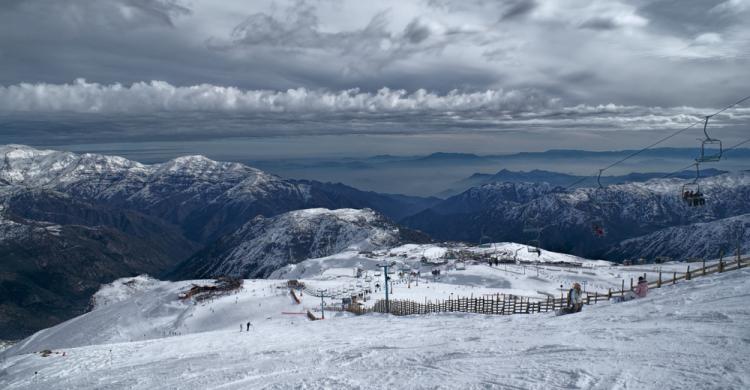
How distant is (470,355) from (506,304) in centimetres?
2830

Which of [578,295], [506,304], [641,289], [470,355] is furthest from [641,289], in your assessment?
[470,355]

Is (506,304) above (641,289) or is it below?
below

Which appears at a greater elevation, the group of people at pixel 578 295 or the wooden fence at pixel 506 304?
the group of people at pixel 578 295

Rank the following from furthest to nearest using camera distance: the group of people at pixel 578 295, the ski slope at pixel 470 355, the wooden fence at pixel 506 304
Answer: the wooden fence at pixel 506 304 < the group of people at pixel 578 295 < the ski slope at pixel 470 355

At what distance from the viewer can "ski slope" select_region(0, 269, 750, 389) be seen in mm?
15312

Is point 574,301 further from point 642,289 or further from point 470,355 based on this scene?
point 470,355

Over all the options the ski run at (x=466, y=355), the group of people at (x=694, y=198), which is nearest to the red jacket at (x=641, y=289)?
the ski run at (x=466, y=355)

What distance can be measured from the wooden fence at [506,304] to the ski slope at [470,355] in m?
4.13

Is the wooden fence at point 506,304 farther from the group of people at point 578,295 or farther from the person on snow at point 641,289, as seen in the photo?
the person on snow at point 641,289

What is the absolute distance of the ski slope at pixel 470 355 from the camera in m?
15.3

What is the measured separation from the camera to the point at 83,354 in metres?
30.6

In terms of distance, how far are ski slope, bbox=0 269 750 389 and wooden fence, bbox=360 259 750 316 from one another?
4.13m

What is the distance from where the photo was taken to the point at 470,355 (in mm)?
19812

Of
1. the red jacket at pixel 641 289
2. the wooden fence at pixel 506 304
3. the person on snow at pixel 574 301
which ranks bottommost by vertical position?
the wooden fence at pixel 506 304
